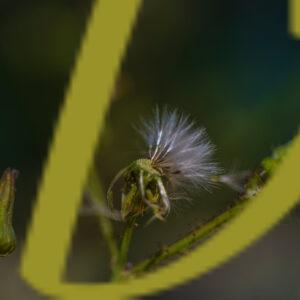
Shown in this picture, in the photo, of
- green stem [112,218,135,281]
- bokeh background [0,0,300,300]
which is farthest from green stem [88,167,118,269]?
bokeh background [0,0,300,300]

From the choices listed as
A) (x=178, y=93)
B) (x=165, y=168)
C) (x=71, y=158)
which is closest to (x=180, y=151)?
(x=165, y=168)

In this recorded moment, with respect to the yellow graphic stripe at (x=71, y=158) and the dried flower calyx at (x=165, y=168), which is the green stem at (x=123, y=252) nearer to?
the dried flower calyx at (x=165, y=168)

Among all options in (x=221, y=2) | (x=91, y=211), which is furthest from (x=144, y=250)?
(x=91, y=211)

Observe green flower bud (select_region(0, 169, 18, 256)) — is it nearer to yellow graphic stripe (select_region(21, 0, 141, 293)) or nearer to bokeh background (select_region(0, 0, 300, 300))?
yellow graphic stripe (select_region(21, 0, 141, 293))

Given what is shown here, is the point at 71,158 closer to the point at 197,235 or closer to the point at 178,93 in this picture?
the point at 197,235

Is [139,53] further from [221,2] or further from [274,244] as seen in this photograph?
[274,244]

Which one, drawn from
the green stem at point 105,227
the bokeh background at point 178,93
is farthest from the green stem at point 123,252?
the bokeh background at point 178,93
